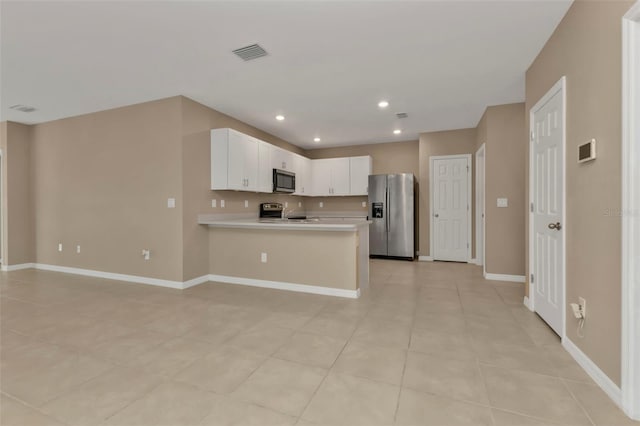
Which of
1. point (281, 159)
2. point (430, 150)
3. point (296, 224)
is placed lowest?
point (296, 224)

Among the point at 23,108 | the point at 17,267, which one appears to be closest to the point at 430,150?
the point at 23,108

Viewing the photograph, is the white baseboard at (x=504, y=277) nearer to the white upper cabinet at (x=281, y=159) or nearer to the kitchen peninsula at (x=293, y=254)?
the kitchen peninsula at (x=293, y=254)

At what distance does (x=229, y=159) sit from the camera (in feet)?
14.0

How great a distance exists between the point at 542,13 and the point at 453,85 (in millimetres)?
1329

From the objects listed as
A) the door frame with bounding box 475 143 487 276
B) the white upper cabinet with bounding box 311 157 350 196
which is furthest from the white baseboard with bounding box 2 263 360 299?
the white upper cabinet with bounding box 311 157 350 196

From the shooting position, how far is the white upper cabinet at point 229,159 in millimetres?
4273

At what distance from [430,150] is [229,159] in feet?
12.6

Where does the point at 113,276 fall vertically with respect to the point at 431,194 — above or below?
below

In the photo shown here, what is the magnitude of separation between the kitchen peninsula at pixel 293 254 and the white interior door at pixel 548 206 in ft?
5.84

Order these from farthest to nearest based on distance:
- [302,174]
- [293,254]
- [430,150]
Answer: [302,174], [430,150], [293,254]

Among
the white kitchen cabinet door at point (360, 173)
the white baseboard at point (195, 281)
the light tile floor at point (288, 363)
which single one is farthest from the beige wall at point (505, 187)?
the white baseboard at point (195, 281)

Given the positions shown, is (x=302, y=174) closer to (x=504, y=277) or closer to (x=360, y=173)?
(x=360, y=173)

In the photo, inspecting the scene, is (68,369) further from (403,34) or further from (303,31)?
(403,34)

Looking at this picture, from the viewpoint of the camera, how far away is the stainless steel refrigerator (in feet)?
19.3
